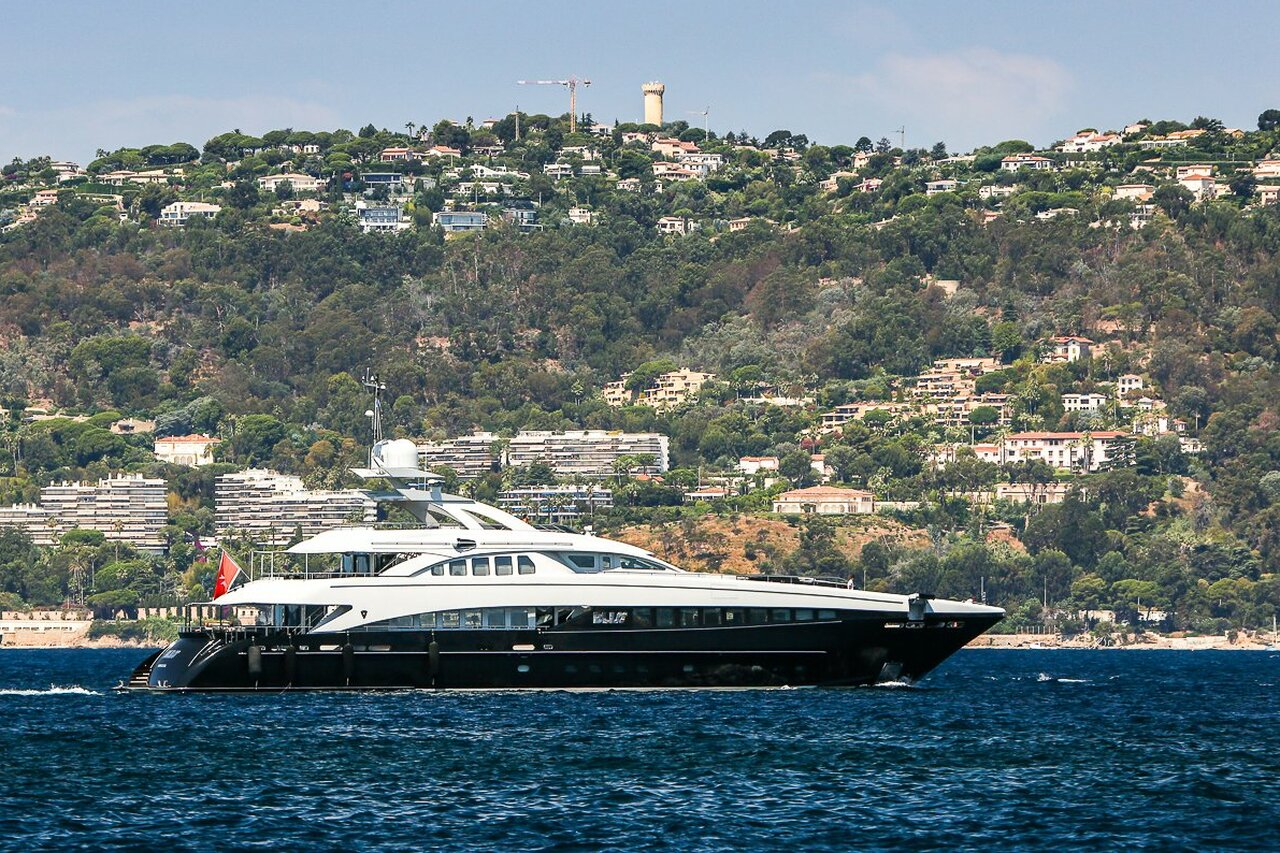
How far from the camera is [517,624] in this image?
84.1 meters

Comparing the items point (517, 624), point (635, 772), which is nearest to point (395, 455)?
point (517, 624)

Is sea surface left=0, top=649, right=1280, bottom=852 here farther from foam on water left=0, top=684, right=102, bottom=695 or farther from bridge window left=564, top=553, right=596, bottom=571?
foam on water left=0, top=684, right=102, bottom=695

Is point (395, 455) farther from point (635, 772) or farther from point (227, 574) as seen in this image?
point (635, 772)

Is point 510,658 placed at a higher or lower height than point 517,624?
lower

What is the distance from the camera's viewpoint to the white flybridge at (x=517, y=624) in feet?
275

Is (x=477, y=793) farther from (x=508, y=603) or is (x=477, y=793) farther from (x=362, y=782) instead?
(x=508, y=603)

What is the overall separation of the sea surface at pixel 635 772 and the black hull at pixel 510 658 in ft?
2.50

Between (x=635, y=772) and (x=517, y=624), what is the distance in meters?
20.8

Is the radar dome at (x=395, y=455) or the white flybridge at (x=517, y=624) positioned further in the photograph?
the radar dome at (x=395, y=455)

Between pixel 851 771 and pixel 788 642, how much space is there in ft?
68.3

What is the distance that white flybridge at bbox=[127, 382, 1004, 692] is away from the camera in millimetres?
83875

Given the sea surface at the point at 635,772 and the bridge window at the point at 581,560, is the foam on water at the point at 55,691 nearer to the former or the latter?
the sea surface at the point at 635,772

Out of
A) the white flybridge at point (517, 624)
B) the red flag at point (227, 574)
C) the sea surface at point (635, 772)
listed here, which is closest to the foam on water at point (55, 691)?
the sea surface at point (635, 772)

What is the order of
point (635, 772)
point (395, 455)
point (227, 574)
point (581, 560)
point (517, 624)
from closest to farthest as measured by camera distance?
point (635, 772), point (517, 624), point (581, 560), point (395, 455), point (227, 574)
